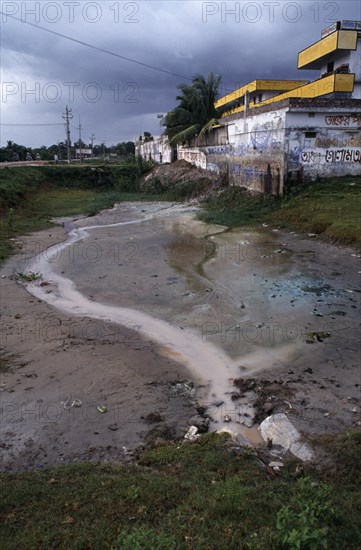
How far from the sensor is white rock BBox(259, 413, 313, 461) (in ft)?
16.1

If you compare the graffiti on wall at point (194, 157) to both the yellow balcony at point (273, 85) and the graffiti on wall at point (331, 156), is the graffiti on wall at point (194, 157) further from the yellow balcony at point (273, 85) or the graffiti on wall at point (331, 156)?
Answer: the graffiti on wall at point (331, 156)

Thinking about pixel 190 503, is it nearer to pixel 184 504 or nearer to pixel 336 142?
pixel 184 504

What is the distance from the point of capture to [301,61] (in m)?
31.2

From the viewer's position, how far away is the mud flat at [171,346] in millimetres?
5770

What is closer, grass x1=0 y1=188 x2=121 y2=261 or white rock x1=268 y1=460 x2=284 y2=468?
white rock x1=268 y1=460 x2=284 y2=468

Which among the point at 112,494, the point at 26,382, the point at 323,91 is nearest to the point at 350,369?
the point at 112,494

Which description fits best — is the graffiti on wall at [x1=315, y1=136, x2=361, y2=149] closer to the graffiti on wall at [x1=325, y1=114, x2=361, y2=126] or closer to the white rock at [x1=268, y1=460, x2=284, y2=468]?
the graffiti on wall at [x1=325, y1=114, x2=361, y2=126]

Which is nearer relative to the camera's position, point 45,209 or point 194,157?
point 45,209

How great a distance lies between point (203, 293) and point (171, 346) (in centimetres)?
283

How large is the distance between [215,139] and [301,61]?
8.75 metres

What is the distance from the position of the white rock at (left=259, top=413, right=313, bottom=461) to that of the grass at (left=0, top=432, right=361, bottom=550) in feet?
0.92

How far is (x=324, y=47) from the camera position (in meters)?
27.8

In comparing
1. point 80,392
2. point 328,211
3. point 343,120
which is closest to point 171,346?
point 80,392

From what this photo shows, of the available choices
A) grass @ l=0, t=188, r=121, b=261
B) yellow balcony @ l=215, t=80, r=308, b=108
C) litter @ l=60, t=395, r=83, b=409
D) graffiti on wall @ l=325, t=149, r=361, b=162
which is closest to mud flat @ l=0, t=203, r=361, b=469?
litter @ l=60, t=395, r=83, b=409
